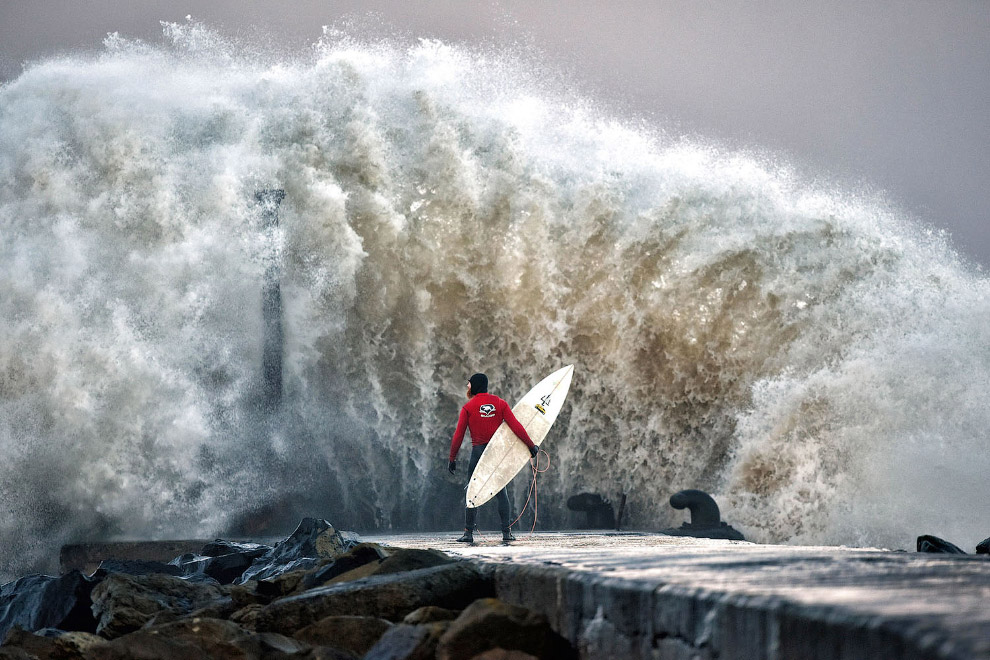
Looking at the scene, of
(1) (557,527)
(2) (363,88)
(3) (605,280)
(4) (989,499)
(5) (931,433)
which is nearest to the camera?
(4) (989,499)

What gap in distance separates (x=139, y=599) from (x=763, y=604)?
379 cm

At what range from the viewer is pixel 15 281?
1482 cm

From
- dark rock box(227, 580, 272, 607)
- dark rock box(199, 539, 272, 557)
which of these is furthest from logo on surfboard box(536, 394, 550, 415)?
dark rock box(227, 580, 272, 607)

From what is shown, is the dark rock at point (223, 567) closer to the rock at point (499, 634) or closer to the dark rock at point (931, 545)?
the rock at point (499, 634)

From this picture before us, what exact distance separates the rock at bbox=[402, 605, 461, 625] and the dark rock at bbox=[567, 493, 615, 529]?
30.7 ft

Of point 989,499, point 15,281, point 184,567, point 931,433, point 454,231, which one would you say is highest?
point 454,231

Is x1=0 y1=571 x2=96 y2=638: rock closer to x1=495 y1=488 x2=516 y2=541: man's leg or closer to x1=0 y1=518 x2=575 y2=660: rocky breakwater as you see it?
x1=0 y1=518 x2=575 y2=660: rocky breakwater

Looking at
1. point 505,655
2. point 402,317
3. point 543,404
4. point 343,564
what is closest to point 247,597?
point 343,564

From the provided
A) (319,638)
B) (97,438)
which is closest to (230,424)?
(97,438)

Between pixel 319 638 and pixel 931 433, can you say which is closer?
pixel 319 638

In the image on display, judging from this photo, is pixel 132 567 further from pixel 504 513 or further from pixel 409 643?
pixel 409 643

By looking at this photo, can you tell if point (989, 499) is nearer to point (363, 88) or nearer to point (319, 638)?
point (319, 638)

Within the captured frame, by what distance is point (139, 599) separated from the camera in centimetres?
495

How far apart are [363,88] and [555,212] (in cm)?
451
